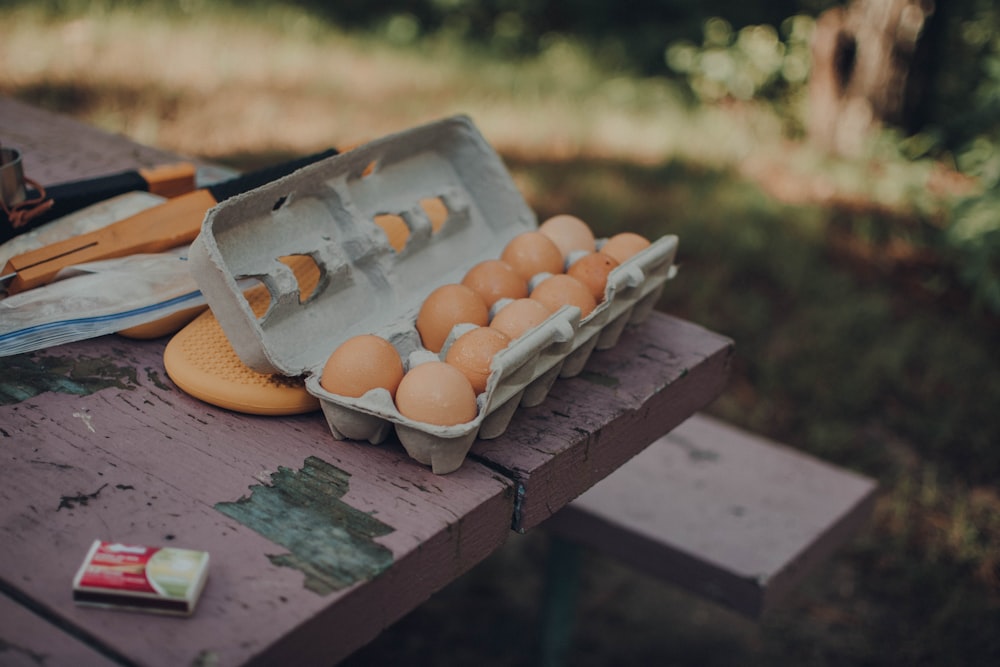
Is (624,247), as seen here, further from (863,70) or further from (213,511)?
(863,70)

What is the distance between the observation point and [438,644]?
8.35 ft

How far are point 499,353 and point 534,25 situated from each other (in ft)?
21.2

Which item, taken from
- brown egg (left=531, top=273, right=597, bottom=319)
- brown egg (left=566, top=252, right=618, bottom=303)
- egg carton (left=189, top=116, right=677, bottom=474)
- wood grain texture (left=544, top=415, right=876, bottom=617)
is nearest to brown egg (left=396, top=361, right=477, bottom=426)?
egg carton (left=189, top=116, right=677, bottom=474)

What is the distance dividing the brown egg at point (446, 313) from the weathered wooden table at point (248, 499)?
167 mm

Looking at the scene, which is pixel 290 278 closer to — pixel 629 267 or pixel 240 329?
pixel 240 329

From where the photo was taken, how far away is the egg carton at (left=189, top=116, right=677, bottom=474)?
1.25 meters

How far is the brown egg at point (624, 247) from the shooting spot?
1658mm

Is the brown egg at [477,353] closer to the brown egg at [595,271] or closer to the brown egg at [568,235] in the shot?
the brown egg at [595,271]

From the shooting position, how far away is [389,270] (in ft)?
5.22

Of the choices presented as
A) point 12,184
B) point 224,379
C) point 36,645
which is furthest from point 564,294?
point 12,184

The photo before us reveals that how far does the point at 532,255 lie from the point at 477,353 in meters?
0.37

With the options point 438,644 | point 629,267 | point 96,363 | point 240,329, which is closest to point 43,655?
point 240,329

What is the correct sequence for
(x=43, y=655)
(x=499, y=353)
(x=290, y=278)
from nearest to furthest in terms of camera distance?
(x=43, y=655), (x=499, y=353), (x=290, y=278)

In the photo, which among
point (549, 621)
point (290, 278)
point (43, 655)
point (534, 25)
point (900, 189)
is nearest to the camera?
point (43, 655)
